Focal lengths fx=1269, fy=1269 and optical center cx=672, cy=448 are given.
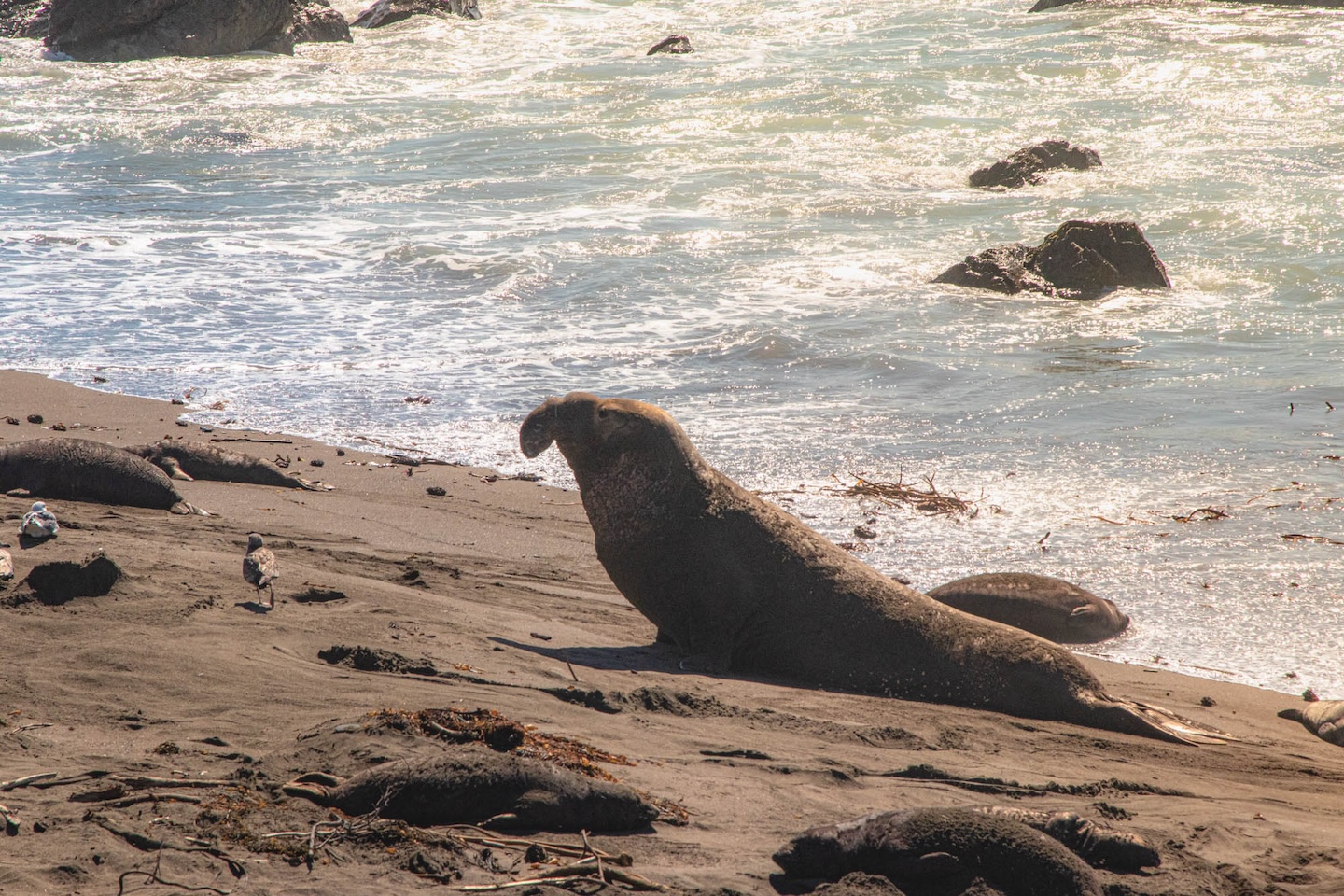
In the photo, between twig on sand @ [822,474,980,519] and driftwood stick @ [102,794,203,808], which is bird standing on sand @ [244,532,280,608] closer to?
driftwood stick @ [102,794,203,808]

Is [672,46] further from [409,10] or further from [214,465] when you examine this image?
[214,465]

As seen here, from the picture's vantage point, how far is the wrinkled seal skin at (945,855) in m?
3.28

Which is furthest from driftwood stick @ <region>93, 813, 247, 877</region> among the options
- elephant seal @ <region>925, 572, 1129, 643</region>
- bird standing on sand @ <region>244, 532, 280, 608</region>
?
elephant seal @ <region>925, 572, 1129, 643</region>

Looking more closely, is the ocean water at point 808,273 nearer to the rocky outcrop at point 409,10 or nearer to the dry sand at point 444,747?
the dry sand at point 444,747

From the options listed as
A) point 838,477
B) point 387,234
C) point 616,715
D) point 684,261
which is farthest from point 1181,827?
point 387,234

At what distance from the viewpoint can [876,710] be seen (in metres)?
5.36

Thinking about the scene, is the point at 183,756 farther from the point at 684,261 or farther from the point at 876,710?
the point at 684,261

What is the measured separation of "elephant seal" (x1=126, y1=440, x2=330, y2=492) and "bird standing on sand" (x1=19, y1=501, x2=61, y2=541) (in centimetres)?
230

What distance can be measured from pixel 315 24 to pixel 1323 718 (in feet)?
112

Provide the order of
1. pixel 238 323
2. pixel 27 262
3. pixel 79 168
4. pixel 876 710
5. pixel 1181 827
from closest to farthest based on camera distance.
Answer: pixel 1181 827, pixel 876 710, pixel 238 323, pixel 27 262, pixel 79 168

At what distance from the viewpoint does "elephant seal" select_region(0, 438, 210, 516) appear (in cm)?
777

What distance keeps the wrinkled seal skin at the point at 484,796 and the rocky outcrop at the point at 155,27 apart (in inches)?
1305

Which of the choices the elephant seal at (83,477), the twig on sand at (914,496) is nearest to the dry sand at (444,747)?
the elephant seal at (83,477)

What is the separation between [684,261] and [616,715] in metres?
11.8
